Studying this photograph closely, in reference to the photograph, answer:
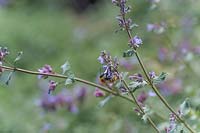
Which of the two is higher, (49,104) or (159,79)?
(49,104)

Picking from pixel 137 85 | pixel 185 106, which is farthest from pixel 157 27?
pixel 137 85

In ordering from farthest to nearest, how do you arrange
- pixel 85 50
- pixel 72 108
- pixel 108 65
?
pixel 85 50
pixel 72 108
pixel 108 65

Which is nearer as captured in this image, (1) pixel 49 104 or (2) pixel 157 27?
(2) pixel 157 27

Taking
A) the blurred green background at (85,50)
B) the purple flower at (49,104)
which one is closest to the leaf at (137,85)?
the blurred green background at (85,50)

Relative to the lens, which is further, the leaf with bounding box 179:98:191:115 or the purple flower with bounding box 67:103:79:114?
the purple flower with bounding box 67:103:79:114

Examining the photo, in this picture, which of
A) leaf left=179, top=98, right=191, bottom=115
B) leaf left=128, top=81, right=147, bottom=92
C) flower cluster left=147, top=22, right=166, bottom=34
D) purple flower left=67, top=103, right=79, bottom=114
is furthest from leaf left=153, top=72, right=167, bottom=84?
purple flower left=67, top=103, right=79, bottom=114

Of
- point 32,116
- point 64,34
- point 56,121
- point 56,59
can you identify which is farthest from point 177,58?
point 64,34

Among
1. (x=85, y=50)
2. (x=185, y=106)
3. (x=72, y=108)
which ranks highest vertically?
(x=85, y=50)

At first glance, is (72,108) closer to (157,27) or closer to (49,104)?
(49,104)

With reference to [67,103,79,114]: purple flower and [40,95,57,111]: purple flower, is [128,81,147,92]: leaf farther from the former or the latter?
[40,95,57,111]: purple flower

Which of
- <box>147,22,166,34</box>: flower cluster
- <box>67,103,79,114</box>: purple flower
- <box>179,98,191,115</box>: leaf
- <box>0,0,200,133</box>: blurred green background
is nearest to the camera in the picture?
<box>179,98,191,115</box>: leaf
